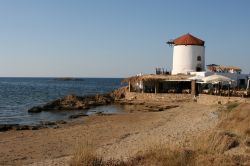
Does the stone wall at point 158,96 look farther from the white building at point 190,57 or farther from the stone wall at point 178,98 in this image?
the white building at point 190,57

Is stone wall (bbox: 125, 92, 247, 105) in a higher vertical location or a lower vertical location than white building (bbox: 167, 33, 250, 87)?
lower

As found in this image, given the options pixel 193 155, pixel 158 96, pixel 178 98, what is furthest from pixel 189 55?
pixel 193 155

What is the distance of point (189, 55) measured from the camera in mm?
45750

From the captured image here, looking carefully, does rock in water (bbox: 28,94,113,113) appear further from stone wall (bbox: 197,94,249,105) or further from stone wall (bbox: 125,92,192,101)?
stone wall (bbox: 197,94,249,105)

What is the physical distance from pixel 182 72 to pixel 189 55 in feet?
6.79

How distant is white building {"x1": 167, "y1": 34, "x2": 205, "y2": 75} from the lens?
45.7m

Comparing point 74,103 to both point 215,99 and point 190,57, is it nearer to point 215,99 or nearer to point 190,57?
point 190,57

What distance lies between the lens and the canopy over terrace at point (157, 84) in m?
42.9

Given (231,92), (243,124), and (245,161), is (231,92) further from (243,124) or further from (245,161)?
(245,161)

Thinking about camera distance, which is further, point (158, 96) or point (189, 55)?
point (189, 55)

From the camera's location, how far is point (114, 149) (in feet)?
48.5

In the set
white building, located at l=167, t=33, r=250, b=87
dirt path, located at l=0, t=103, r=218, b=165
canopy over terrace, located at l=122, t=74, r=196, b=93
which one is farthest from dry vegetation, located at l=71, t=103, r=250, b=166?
white building, located at l=167, t=33, r=250, b=87

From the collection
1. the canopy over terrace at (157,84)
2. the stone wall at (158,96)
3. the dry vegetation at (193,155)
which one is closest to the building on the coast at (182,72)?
the canopy over terrace at (157,84)

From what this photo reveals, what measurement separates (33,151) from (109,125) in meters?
8.70
